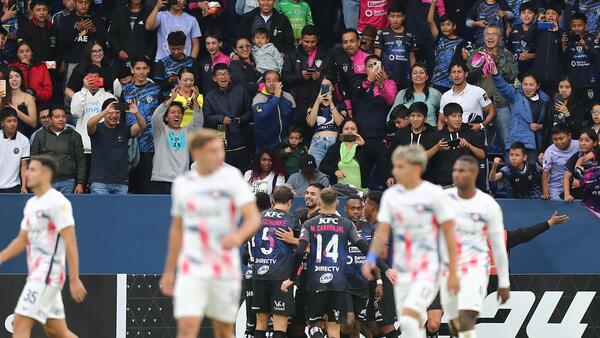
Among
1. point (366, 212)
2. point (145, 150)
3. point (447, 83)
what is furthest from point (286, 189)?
point (447, 83)

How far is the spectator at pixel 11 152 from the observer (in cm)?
1930

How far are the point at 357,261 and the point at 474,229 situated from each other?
4.18 metres

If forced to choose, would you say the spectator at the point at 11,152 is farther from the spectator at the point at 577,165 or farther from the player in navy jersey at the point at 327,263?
the spectator at the point at 577,165

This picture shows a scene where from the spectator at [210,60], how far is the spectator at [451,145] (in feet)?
13.8

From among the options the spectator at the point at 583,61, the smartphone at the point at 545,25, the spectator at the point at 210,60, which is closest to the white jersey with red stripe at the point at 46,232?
the spectator at the point at 210,60

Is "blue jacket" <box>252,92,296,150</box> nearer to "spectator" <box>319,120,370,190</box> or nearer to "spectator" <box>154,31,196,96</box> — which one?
"spectator" <box>319,120,370,190</box>

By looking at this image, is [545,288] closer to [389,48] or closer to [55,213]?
[389,48]

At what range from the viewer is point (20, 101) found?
66.4 ft

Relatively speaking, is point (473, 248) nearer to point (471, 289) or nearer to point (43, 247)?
point (471, 289)

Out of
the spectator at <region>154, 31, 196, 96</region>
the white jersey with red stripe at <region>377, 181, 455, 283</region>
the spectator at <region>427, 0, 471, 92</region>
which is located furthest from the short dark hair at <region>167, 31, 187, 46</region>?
the white jersey with red stripe at <region>377, 181, 455, 283</region>

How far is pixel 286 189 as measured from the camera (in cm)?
1709

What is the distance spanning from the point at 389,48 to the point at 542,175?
11.4ft

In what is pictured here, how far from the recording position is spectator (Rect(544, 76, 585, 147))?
68.5ft

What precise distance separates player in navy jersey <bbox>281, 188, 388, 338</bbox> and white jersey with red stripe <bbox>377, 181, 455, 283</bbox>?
3995 millimetres
